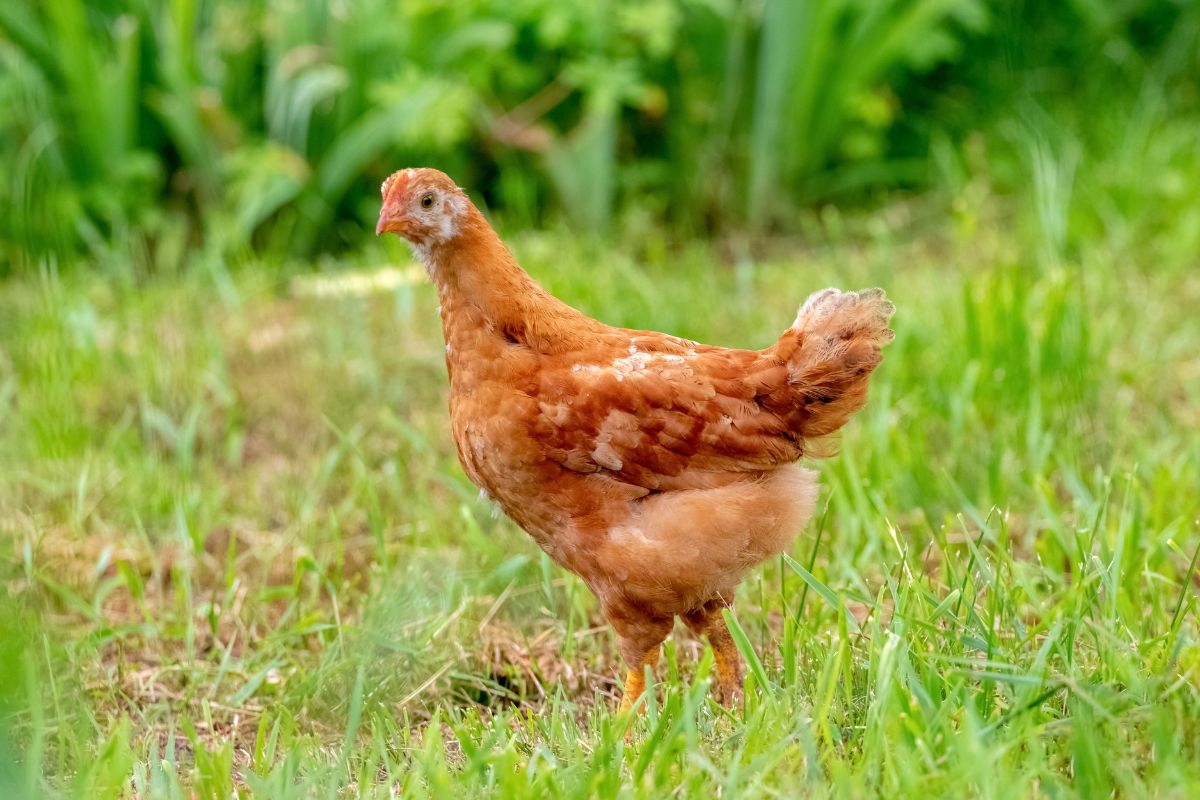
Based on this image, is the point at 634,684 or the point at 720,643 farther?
the point at 720,643

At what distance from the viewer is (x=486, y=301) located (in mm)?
2750

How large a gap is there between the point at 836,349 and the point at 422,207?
0.87 metres

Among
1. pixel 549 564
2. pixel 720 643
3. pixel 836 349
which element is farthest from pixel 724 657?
pixel 836 349

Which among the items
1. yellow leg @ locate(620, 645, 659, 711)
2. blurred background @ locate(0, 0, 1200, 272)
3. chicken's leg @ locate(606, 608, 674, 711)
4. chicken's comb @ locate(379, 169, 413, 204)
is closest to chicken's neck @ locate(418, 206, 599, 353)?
chicken's comb @ locate(379, 169, 413, 204)

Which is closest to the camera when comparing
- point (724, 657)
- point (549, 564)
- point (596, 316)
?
point (724, 657)

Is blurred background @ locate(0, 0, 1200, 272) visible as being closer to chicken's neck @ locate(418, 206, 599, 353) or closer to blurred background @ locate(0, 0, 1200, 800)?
blurred background @ locate(0, 0, 1200, 800)

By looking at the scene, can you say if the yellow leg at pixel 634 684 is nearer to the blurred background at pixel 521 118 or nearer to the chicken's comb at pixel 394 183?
the chicken's comb at pixel 394 183

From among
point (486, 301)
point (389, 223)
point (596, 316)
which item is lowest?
point (596, 316)

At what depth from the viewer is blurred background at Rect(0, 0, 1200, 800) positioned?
2.36m

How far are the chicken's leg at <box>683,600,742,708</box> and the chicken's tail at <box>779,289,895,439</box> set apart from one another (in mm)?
461

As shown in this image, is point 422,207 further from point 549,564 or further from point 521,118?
point 521,118

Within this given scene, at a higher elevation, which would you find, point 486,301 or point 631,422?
point 486,301

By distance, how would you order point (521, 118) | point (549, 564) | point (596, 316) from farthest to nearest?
point (521, 118) → point (596, 316) → point (549, 564)

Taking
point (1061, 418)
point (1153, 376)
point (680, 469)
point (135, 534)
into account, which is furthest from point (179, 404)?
point (1153, 376)
